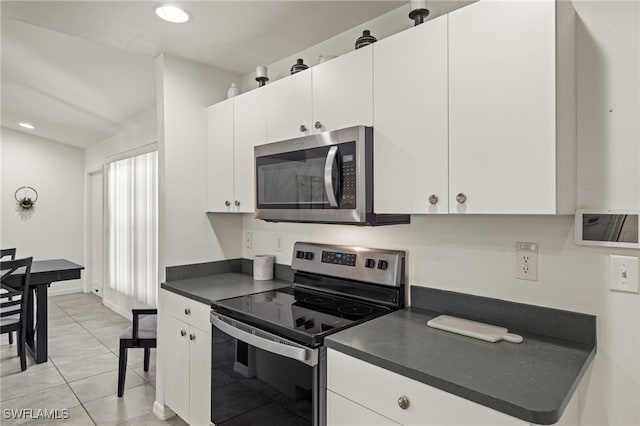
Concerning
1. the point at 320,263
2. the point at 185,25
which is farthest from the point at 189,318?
the point at 185,25

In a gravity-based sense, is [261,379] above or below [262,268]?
below

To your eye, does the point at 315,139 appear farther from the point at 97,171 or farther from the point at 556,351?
the point at 97,171

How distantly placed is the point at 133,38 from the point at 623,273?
2617mm

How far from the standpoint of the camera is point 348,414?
4.39 ft

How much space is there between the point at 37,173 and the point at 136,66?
452 cm

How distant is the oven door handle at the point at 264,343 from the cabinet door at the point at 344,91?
978 mm

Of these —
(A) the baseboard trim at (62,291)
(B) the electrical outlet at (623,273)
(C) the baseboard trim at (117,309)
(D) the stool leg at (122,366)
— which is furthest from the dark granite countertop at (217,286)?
(A) the baseboard trim at (62,291)

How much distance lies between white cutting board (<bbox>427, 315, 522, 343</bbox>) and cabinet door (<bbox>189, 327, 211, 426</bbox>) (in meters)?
1.20

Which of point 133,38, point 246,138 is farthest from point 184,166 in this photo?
point 133,38

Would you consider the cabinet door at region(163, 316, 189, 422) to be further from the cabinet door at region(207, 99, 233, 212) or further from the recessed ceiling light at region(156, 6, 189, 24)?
the recessed ceiling light at region(156, 6, 189, 24)

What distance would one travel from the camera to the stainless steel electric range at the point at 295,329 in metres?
1.47

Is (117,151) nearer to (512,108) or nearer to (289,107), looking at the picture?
(289,107)

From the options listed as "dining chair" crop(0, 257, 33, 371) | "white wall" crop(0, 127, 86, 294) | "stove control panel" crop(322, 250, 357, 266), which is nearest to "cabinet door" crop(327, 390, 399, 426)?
"stove control panel" crop(322, 250, 357, 266)

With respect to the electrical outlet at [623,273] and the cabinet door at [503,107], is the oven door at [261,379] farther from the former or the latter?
the electrical outlet at [623,273]
